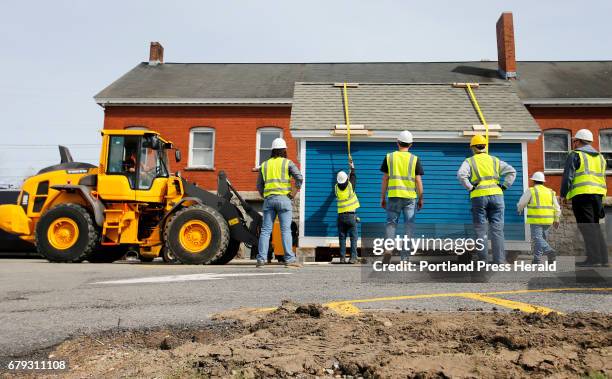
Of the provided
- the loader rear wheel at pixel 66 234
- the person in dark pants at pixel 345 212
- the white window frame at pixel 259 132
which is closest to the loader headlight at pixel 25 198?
the loader rear wheel at pixel 66 234

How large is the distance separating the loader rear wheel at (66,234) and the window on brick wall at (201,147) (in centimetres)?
978

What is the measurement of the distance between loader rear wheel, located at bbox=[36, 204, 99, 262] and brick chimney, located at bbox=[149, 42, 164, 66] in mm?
15079

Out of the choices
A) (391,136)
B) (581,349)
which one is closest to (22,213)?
(391,136)

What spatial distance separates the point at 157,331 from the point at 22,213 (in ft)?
31.9

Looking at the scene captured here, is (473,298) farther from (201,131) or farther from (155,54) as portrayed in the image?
(155,54)

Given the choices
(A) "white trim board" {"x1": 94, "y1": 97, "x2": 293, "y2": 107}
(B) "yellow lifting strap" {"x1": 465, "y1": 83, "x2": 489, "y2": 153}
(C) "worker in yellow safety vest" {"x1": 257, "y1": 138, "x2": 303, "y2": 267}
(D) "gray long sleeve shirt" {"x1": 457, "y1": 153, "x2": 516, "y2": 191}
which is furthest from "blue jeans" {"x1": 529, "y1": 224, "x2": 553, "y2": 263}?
(A) "white trim board" {"x1": 94, "y1": 97, "x2": 293, "y2": 107}

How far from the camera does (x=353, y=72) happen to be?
22422 mm

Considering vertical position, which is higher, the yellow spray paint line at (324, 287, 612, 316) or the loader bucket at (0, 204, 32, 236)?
the loader bucket at (0, 204, 32, 236)

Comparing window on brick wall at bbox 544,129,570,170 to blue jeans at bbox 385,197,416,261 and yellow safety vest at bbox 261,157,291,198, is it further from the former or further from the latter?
yellow safety vest at bbox 261,157,291,198

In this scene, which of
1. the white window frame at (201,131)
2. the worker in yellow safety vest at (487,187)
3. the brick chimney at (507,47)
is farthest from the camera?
the brick chimney at (507,47)

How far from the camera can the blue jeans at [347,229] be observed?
33.2ft

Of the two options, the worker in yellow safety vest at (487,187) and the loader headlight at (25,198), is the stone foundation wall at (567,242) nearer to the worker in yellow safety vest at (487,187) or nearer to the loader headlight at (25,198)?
the worker in yellow safety vest at (487,187)

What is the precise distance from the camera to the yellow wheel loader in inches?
376

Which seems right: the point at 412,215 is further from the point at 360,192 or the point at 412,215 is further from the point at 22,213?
the point at 22,213
